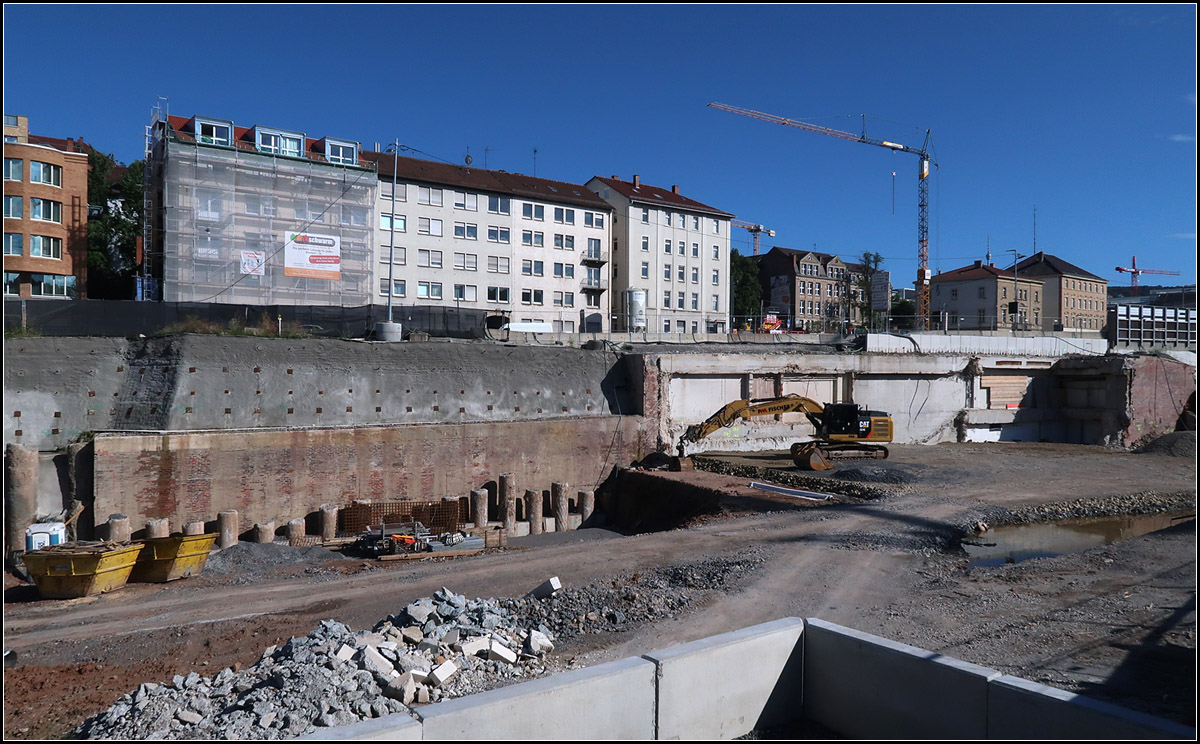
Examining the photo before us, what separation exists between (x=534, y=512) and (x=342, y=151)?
2523cm

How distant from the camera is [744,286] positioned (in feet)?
→ 236

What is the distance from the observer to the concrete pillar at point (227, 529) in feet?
63.6

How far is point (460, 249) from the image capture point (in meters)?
46.8

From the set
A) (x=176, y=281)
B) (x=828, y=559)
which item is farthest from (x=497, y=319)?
(x=828, y=559)

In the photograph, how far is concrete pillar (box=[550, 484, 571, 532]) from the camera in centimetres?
2486

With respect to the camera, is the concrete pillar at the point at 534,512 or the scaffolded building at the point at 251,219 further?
the scaffolded building at the point at 251,219

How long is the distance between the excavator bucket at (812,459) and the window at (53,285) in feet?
120

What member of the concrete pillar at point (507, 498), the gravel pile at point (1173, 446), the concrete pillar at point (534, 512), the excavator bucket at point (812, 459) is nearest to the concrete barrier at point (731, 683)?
the concrete pillar at point (534, 512)

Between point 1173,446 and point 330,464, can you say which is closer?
point 330,464

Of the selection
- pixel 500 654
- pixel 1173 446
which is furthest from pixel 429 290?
pixel 500 654

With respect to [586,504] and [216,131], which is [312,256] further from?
[586,504]

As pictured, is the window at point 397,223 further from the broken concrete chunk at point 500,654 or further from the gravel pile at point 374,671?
the broken concrete chunk at point 500,654

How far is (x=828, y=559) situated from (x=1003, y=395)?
26.4m

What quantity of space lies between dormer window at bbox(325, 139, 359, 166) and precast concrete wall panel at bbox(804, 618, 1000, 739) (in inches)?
1473
